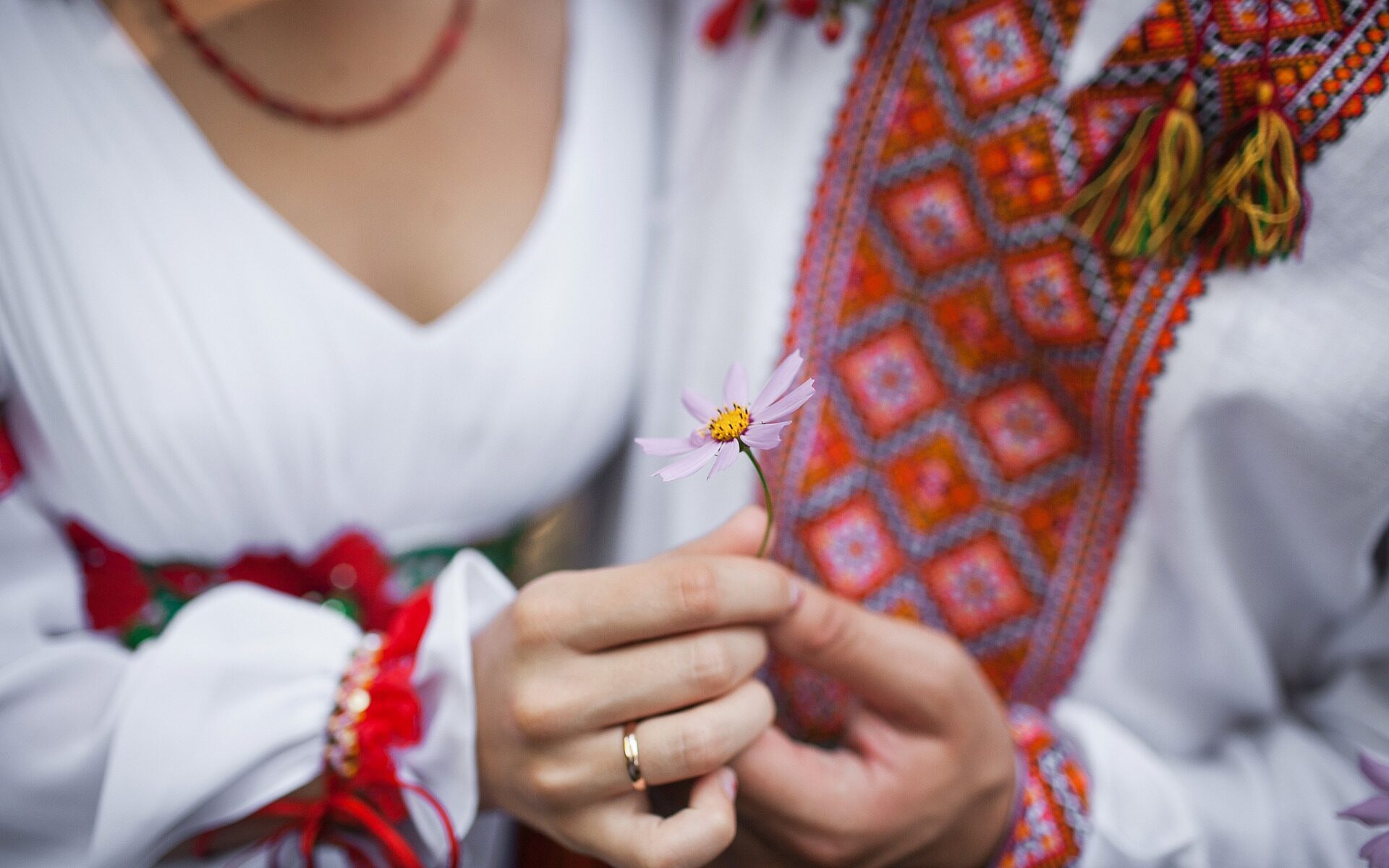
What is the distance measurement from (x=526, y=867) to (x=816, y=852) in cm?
38

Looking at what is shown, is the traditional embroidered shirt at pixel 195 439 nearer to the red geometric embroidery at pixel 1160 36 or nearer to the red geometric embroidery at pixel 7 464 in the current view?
the red geometric embroidery at pixel 7 464

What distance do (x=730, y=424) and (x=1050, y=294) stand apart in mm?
367

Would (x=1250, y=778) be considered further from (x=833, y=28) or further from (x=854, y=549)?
(x=833, y=28)

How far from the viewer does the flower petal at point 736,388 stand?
1.13 feet

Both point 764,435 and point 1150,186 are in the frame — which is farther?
point 1150,186

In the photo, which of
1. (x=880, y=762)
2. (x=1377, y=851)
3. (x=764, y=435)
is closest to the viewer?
(x=764, y=435)

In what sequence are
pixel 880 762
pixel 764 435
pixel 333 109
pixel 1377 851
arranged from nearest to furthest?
pixel 764 435 → pixel 1377 851 → pixel 880 762 → pixel 333 109

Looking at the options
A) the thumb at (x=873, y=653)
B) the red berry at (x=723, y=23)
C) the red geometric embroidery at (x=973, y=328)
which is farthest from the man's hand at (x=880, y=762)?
→ the red berry at (x=723, y=23)

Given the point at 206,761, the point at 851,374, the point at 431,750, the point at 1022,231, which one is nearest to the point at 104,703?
the point at 206,761

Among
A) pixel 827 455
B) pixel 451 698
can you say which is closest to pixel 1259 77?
pixel 827 455

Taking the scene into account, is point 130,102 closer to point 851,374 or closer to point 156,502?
point 156,502

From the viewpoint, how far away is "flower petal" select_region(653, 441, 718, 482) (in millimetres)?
304

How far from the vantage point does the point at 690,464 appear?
0.31 metres

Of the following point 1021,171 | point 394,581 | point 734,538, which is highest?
point 1021,171
